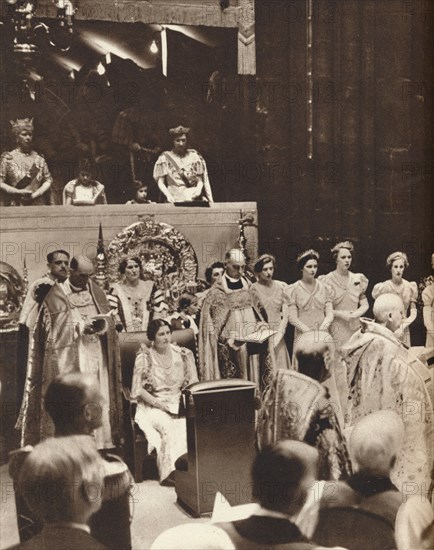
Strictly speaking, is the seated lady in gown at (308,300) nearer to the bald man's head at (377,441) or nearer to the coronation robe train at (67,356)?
the bald man's head at (377,441)

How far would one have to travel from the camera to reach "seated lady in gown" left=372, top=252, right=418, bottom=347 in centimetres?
646

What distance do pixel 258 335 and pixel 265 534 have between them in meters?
1.46

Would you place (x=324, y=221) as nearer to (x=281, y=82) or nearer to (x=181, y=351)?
(x=281, y=82)

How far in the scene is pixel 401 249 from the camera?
648 cm

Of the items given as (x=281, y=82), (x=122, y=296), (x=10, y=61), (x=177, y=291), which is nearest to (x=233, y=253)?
(x=177, y=291)

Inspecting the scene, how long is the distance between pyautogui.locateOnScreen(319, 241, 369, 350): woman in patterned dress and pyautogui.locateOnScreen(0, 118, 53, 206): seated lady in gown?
2.27 metres

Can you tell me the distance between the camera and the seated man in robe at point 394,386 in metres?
6.31

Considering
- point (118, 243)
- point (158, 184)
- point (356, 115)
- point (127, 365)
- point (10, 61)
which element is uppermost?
point (10, 61)

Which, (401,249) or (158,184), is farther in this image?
(401,249)

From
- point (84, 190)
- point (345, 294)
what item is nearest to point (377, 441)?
point (345, 294)

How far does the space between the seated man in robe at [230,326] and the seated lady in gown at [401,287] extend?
3.42 ft

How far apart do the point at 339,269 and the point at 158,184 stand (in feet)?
5.13

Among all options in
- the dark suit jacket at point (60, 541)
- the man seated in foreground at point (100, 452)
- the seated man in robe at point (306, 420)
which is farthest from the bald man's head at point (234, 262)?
the dark suit jacket at point (60, 541)

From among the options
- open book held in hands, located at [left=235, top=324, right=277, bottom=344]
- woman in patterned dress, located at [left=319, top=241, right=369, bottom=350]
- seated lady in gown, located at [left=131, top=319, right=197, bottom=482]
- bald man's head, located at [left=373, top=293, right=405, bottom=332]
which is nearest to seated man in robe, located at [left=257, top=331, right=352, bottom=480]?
open book held in hands, located at [left=235, top=324, right=277, bottom=344]
